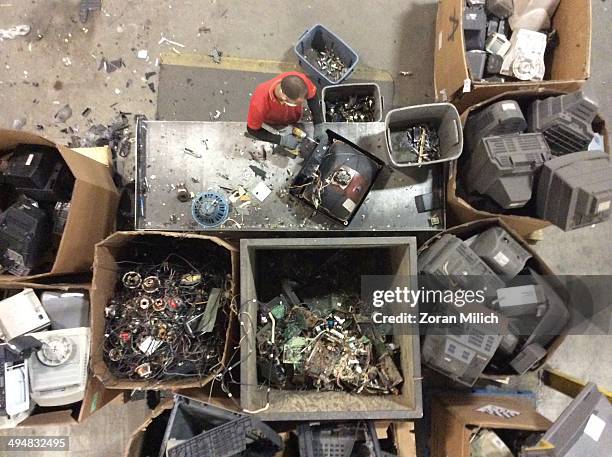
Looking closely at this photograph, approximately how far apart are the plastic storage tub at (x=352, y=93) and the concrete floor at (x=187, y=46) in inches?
14.4

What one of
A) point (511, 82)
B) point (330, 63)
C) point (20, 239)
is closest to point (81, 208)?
point (20, 239)

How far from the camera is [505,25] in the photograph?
2.62m

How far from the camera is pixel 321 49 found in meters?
2.68

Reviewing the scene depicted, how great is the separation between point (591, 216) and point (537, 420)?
36.4 inches

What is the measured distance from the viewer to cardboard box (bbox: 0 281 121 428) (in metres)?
1.98

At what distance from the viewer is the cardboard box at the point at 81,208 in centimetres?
203

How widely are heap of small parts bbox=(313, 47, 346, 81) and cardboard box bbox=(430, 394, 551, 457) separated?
1.80 meters

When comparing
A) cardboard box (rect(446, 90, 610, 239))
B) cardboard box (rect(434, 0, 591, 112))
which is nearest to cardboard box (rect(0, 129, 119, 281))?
cardboard box (rect(446, 90, 610, 239))

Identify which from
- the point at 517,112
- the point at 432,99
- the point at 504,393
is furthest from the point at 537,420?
the point at 432,99

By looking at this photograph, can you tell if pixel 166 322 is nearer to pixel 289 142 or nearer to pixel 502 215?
pixel 289 142

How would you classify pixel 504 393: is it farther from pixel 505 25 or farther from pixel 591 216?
pixel 505 25

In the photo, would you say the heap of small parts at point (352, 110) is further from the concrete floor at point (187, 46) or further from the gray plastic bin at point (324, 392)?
the gray plastic bin at point (324, 392)

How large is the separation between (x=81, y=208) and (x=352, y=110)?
1395 mm

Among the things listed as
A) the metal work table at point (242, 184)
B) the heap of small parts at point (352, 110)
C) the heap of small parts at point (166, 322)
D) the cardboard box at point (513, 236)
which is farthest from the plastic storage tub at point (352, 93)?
the heap of small parts at point (166, 322)
